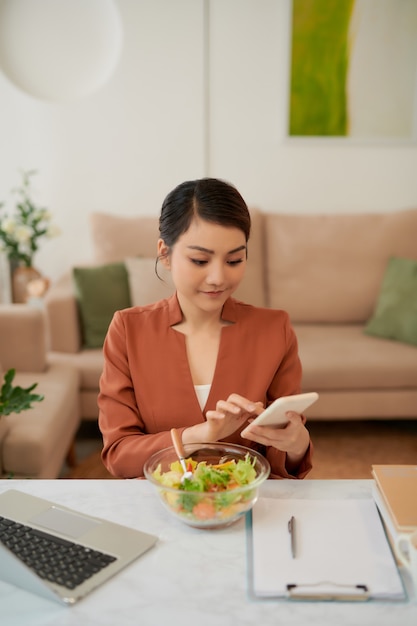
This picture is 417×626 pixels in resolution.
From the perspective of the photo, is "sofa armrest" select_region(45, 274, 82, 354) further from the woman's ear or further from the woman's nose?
the woman's nose

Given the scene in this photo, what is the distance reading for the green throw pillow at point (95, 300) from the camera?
308cm

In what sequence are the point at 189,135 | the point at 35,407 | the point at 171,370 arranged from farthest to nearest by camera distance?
the point at 189,135 < the point at 35,407 < the point at 171,370

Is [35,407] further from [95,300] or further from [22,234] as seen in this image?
[22,234]

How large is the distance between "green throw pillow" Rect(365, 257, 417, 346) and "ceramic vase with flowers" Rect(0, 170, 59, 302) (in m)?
1.68

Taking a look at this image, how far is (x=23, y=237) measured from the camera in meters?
3.40

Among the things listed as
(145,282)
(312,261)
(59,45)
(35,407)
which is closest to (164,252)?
(35,407)

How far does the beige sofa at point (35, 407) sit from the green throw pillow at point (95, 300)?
0.26 metres

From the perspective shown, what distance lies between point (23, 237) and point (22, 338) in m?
0.88

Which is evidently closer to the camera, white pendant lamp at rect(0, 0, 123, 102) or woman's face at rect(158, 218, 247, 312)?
woman's face at rect(158, 218, 247, 312)

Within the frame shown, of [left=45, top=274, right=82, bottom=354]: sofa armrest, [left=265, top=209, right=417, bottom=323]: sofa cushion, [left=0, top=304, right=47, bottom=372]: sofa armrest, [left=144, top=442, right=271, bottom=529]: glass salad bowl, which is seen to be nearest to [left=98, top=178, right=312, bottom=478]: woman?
[left=144, top=442, right=271, bottom=529]: glass salad bowl

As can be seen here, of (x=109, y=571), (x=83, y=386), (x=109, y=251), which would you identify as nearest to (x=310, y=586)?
(x=109, y=571)

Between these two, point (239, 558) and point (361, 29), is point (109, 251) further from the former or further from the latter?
point (239, 558)

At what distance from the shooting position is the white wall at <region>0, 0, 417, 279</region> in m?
3.57

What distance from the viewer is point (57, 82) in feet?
11.9
